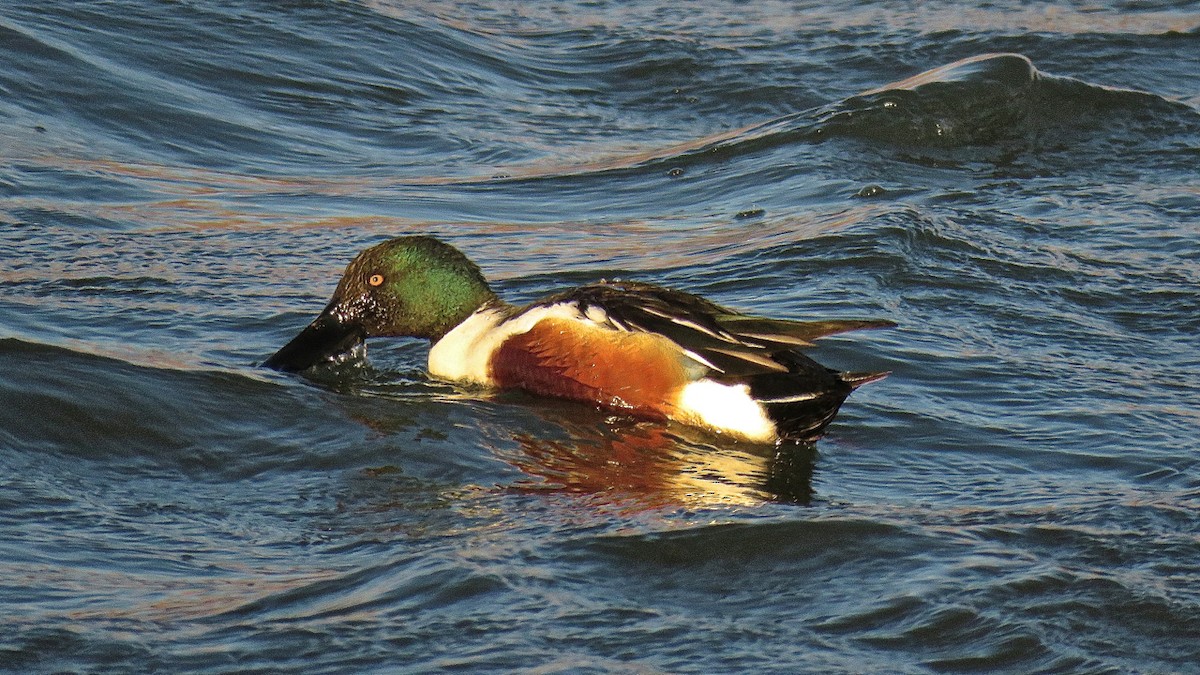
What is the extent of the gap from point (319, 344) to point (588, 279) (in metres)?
1.38

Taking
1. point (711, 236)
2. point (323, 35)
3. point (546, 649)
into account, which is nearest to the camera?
point (546, 649)

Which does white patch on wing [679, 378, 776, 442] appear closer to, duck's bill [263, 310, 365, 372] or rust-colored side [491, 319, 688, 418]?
rust-colored side [491, 319, 688, 418]

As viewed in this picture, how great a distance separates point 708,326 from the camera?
519cm

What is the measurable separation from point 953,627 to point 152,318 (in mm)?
3384

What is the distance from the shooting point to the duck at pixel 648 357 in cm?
511

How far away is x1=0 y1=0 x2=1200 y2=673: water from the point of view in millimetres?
3857

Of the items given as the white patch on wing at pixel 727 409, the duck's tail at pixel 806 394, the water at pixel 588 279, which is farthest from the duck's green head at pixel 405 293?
the duck's tail at pixel 806 394

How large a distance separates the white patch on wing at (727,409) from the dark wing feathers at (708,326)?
6 cm

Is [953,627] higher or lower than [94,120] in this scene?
lower

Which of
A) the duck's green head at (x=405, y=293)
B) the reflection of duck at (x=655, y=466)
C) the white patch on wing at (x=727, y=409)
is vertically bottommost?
the reflection of duck at (x=655, y=466)

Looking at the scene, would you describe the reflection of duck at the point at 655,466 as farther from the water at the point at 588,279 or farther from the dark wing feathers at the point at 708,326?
the dark wing feathers at the point at 708,326

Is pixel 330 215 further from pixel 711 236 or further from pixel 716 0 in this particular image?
pixel 716 0

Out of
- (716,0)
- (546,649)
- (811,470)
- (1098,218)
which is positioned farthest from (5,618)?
(716,0)

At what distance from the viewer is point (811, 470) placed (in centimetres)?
505
